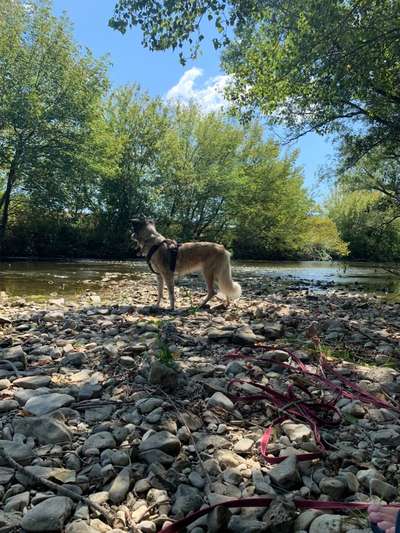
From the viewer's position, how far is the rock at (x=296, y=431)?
120 inches

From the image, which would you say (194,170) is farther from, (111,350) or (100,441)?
(100,441)

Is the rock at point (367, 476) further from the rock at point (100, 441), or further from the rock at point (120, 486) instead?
the rock at point (100, 441)

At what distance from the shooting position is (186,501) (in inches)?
89.3

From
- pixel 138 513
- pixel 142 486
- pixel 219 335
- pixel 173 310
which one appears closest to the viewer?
pixel 138 513

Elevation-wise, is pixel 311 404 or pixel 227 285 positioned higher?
pixel 227 285

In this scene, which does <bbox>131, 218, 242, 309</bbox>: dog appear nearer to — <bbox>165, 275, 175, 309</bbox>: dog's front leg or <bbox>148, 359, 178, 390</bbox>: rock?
<bbox>165, 275, 175, 309</bbox>: dog's front leg

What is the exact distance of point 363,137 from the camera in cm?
1756

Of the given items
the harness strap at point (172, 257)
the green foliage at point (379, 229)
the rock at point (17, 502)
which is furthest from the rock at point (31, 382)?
the green foliage at point (379, 229)

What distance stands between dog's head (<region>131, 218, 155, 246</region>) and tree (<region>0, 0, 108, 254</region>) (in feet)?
63.4

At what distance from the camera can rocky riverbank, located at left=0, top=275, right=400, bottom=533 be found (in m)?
2.18

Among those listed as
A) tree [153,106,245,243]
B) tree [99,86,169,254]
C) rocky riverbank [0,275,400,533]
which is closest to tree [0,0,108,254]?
tree [99,86,169,254]

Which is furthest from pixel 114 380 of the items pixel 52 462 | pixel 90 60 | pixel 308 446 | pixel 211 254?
pixel 90 60

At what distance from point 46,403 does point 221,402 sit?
5.24 ft

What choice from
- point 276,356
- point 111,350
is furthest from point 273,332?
point 111,350
